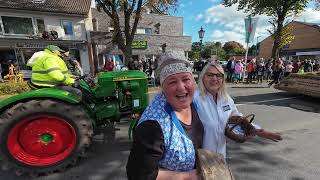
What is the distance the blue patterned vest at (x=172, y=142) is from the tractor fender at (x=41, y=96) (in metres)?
2.59

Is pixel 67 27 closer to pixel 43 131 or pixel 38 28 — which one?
pixel 38 28

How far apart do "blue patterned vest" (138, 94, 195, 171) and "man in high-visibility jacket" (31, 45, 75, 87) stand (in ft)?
8.94

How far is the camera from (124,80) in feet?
14.1

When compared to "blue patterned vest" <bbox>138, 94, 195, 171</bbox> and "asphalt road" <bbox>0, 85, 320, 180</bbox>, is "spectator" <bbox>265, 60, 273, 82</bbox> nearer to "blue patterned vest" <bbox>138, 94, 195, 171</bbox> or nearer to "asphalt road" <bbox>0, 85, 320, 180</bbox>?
"asphalt road" <bbox>0, 85, 320, 180</bbox>

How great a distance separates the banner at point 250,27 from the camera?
1377 cm

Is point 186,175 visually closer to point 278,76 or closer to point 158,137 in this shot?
point 158,137

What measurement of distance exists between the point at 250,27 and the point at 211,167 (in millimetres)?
14077

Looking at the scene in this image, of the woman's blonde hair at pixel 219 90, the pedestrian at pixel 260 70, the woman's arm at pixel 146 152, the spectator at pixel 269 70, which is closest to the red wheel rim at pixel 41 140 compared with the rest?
the woman's blonde hair at pixel 219 90

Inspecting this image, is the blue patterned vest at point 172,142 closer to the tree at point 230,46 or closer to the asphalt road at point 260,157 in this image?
the asphalt road at point 260,157

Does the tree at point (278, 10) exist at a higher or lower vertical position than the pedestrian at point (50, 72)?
higher

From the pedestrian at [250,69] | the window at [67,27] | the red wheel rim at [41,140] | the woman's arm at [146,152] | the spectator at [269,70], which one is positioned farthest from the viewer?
the window at [67,27]

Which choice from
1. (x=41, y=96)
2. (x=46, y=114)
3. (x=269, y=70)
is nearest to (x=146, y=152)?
(x=46, y=114)

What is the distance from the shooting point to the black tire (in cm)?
343

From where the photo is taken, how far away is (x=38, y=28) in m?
20.7
